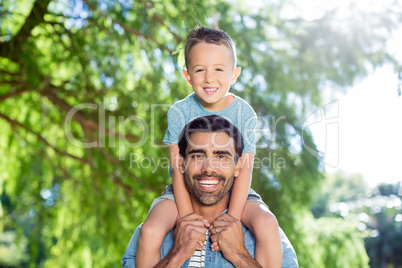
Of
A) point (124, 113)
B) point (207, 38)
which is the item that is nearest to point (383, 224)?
point (124, 113)

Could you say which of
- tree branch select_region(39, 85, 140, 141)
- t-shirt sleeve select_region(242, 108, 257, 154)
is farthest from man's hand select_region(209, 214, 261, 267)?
tree branch select_region(39, 85, 140, 141)

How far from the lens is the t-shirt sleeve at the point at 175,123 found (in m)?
2.12

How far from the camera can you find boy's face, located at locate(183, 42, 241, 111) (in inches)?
77.0

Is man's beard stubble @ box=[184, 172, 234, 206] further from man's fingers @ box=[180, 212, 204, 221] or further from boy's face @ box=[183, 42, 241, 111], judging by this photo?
boy's face @ box=[183, 42, 241, 111]

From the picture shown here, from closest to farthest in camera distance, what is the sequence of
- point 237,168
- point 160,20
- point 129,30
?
point 237,168
point 160,20
point 129,30

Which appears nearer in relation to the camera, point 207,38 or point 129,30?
point 207,38

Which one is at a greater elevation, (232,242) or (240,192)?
(240,192)

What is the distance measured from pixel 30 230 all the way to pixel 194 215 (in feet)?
12.4

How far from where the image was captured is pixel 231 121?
2.11 metres

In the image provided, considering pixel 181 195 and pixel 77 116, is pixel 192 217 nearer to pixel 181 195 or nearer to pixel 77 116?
pixel 181 195

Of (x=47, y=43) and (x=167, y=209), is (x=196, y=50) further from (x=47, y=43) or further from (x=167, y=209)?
(x=47, y=43)

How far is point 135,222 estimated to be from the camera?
4879 mm

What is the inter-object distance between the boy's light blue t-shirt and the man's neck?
273mm

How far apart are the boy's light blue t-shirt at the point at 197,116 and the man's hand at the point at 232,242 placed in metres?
0.37
